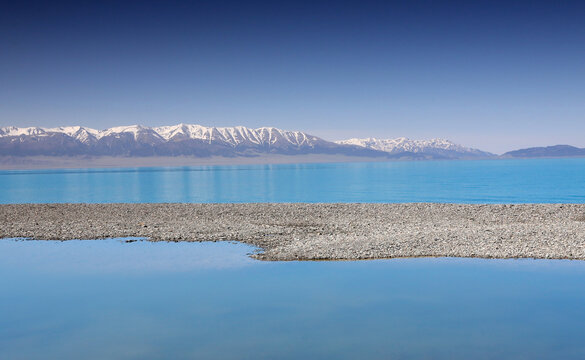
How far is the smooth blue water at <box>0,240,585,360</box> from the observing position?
396 inches

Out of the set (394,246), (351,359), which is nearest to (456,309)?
(351,359)

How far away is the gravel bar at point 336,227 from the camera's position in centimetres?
1902

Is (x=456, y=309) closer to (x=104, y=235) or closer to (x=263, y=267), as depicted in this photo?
(x=263, y=267)

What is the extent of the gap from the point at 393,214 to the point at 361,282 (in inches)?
647

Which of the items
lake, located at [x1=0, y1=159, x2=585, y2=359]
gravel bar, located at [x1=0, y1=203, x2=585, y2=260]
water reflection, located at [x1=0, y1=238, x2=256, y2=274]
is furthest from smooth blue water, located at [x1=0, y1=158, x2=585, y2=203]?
lake, located at [x1=0, y1=159, x2=585, y2=359]

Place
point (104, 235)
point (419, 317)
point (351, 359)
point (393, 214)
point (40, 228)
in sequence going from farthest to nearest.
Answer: point (393, 214) → point (40, 228) → point (104, 235) → point (419, 317) → point (351, 359)

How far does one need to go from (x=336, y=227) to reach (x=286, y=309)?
43.2ft

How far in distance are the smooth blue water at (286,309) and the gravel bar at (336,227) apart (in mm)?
1456

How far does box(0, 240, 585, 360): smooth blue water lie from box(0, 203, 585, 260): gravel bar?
57.3 inches

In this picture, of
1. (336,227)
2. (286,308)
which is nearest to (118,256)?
(286,308)

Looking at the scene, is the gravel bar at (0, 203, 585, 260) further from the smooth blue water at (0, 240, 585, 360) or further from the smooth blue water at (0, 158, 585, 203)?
the smooth blue water at (0, 158, 585, 203)

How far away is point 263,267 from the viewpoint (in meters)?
17.3

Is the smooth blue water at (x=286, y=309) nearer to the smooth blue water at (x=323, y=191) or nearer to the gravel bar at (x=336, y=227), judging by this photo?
the gravel bar at (x=336, y=227)

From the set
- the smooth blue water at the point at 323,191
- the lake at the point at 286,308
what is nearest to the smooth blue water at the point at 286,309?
the lake at the point at 286,308
